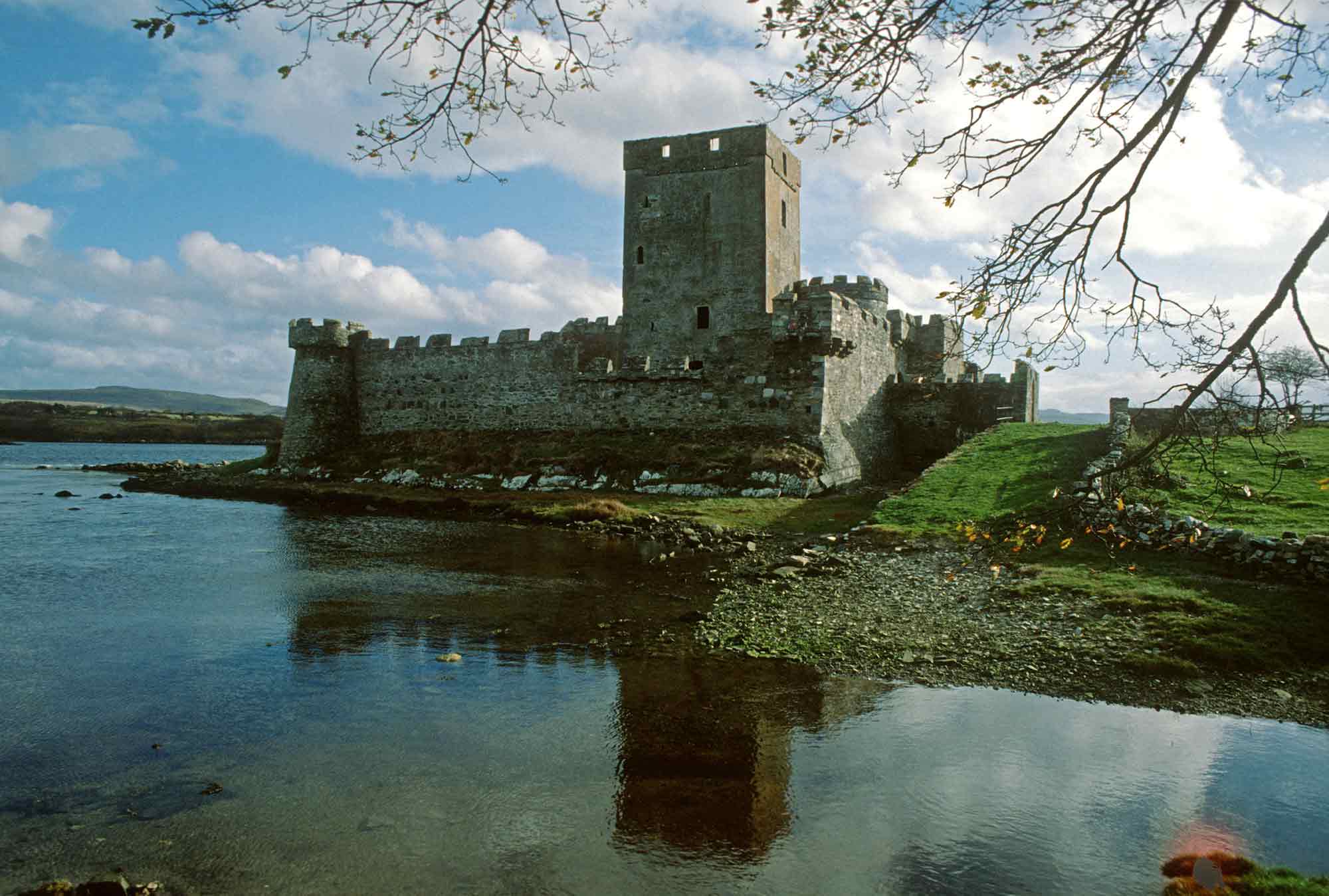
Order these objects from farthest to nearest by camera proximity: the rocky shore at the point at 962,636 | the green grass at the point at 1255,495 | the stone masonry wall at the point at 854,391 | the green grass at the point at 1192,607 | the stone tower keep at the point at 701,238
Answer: the stone tower keep at the point at 701,238
the stone masonry wall at the point at 854,391
the green grass at the point at 1255,495
the green grass at the point at 1192,607
the rocky shore at the point at 962,636

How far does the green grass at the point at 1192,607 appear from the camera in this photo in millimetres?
9125

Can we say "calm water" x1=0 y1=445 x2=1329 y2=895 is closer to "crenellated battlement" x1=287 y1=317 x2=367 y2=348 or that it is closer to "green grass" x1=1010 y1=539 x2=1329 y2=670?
"green grass" x1=1010 y1=539 x2=1329 y2=670

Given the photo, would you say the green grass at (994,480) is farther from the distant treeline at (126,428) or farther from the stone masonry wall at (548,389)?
the distant treeline at (126,428)

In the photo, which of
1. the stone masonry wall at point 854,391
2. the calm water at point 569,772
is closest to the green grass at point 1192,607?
the calm water at point 569,772

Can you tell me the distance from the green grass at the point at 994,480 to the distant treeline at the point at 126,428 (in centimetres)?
9124

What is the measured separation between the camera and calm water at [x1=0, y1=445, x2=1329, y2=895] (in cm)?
566

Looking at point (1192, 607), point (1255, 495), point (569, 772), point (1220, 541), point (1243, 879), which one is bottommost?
point (569, 772)

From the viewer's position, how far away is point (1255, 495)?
13.5 meters

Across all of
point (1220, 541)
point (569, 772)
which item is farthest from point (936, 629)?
point (569, 772)

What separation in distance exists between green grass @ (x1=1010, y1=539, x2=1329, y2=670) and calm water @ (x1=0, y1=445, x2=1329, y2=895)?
152 centimetres

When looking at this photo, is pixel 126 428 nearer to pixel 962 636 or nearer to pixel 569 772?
pixel 962 636

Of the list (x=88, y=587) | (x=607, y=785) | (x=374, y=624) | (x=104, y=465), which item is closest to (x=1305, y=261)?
(x=607, y=785)

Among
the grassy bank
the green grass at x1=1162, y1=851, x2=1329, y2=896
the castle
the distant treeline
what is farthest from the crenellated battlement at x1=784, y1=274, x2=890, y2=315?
the distant treeline

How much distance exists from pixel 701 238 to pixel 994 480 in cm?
1533
